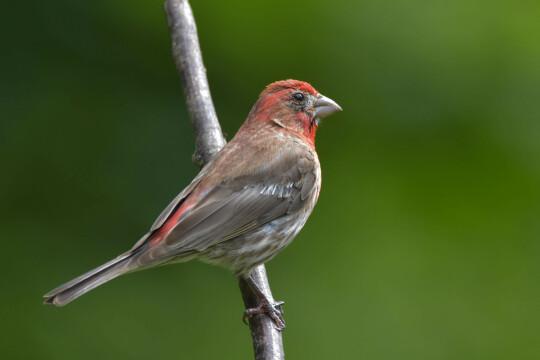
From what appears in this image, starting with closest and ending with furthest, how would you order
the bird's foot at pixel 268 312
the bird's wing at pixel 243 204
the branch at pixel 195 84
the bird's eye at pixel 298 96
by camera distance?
the bird's foot at pixel 268 312 → the bird's wing at pixel 243 204 → the branch at pixel 195 84 → the bird's eye at pixel 298 96

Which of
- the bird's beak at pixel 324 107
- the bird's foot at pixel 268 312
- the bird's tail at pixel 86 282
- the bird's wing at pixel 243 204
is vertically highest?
the bird's beak at pixel 324 107

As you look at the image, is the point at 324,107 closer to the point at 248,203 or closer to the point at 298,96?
the point at 298,96

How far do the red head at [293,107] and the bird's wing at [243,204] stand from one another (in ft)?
1.27

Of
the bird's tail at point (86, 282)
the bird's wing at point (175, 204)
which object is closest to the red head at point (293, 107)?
the bird's wing at point (175, 204)

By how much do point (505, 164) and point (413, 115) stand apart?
2.36 feet

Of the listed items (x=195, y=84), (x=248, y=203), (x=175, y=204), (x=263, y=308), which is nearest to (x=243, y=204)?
(x=248, y=203)

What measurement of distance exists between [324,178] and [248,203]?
0.94 metres

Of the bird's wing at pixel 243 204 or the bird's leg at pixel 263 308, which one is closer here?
the bird's leg at pixel 263 308

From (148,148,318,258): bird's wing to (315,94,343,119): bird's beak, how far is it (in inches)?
15.2

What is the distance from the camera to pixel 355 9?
652cm

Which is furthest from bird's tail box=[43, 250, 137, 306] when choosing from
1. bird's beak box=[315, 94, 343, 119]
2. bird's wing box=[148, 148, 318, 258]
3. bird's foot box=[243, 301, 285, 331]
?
bird's beak box=[315, 94, 343, 119]

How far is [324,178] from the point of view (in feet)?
21.7

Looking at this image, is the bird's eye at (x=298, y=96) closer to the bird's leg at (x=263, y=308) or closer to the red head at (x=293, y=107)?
the red head at (x=293, y=107)

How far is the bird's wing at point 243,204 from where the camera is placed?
5.48 meters
